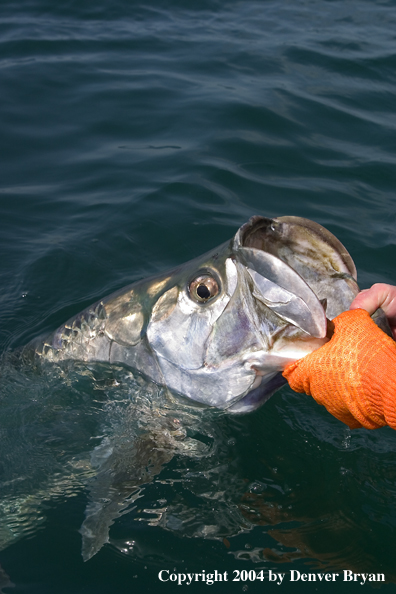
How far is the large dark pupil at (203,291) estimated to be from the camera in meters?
2.47

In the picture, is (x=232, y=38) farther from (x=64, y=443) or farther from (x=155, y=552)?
(x=155, y=552)

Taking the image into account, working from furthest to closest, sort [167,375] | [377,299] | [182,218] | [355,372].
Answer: [182,218], [167,375], [377,299], [355,372]

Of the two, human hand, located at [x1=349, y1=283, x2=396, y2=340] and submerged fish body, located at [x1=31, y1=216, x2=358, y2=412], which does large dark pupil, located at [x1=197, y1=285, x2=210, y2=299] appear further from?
human hand, located at [x1=349, y1=283, x2=396, y2=340]

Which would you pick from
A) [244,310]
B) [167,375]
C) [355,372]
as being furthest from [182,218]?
[355,372]

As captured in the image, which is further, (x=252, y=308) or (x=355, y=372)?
(x=252, y=308)

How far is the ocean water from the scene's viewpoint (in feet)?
8.96

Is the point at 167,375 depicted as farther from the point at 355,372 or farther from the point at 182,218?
the point at 182,218

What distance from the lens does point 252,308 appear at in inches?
92.2

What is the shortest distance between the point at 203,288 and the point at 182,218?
3212 mm

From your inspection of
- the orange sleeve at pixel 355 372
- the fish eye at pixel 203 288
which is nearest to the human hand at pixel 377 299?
the orange sleeve at pixel 355 372

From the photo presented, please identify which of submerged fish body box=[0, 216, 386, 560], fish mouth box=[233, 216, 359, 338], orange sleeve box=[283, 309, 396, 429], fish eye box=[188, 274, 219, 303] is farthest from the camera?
fish eye box=[188, 274, 219, 303]

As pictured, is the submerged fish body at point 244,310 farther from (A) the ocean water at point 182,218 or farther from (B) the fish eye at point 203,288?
(A) the ocean water at point 182,218

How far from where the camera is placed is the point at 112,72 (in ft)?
27.7

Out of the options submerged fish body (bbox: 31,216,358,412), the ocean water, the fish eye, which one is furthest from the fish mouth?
the ocean water
